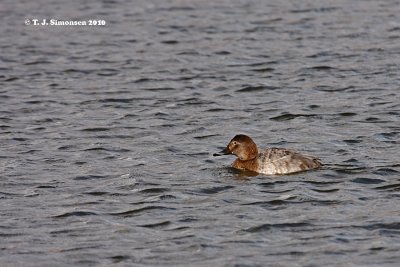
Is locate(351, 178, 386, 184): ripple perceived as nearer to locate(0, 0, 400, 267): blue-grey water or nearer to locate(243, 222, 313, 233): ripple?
locate(0, 0, 400, 267): blue-grey water

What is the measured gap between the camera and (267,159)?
1534 centimetres

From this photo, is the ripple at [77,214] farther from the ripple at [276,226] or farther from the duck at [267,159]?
the duck at [267,159]

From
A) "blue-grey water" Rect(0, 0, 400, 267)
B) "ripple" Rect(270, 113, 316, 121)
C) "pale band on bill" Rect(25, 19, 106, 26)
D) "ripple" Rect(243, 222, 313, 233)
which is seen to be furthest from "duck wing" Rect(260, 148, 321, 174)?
"pale band on bill" Rect(25, 19, 106, 26)

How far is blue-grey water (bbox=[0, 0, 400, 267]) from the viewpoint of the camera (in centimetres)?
1230

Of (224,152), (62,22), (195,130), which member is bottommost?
(195,130)

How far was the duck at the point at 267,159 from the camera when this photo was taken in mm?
15109

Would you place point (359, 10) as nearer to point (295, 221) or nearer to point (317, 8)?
point (317, 8)

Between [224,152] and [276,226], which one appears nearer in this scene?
[276,226]

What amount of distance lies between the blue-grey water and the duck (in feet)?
0.46

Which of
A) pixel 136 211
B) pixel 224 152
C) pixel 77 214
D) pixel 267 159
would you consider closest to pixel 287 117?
pixel 224 152

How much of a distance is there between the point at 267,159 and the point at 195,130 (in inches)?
114

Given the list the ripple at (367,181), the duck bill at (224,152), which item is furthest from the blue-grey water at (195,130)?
the duck bill at (224,152)

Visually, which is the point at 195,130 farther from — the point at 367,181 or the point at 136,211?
the point at 136,211

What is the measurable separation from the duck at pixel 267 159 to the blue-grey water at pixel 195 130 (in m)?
0.14
